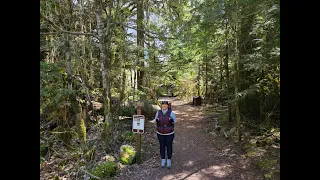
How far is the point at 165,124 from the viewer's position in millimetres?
5359

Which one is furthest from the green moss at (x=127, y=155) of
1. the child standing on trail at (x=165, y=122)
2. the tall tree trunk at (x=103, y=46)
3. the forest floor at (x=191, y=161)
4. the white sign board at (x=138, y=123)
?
the tall tree trunk at (x=103, y=46)

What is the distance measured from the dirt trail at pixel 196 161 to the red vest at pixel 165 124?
108cm

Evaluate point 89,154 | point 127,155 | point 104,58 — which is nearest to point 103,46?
point 104,58

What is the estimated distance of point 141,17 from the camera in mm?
9523

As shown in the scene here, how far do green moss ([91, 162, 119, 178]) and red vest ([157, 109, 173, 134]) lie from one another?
1493 millimetres

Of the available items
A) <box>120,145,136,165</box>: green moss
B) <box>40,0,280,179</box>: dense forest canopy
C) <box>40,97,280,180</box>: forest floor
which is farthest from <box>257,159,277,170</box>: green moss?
<box>120,145,136,165</box>: green moss

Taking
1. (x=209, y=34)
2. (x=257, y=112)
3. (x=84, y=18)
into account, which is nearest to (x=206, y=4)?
(x=209, y=34)

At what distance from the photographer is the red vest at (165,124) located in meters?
5.31

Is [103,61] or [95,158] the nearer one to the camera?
[95,158]

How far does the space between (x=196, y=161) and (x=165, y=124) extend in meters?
1.68

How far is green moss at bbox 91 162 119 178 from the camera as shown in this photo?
16.1 ft
